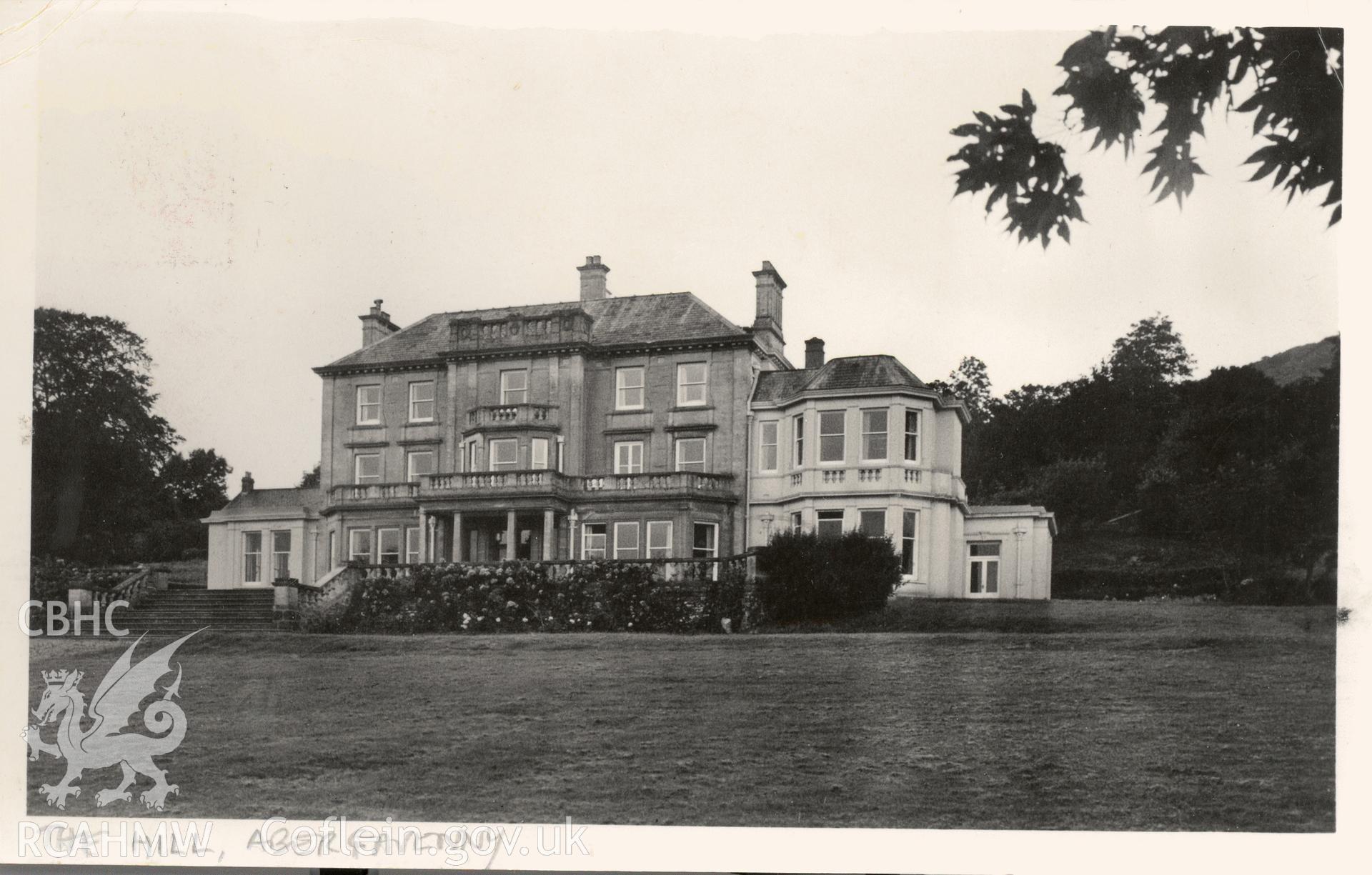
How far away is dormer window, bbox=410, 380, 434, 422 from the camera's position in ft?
28.9

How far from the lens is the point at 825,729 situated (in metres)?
7.38

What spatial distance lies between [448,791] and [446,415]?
2809 millimetres

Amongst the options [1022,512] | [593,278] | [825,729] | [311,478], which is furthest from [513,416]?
[1022,512]

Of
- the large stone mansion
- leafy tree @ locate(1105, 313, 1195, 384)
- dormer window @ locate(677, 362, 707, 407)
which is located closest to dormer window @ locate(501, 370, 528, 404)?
the large stone mansion

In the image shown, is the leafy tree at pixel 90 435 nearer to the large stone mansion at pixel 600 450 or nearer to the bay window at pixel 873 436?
the large stone mansion at pixel 600 450

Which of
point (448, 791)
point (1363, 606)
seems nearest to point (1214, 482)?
point (1363, 606)

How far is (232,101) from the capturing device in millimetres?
7789

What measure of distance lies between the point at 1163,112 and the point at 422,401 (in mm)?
5512

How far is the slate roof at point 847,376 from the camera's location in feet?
26.0

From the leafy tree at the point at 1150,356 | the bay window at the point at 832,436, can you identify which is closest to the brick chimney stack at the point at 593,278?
the bay window at the point at 832,436

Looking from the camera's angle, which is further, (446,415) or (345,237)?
(446,415)

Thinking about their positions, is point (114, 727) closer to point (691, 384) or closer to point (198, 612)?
point (198, 612)

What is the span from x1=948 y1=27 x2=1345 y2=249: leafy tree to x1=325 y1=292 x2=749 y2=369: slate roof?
10.1ft

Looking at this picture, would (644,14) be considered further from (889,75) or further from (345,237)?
(345,237)
